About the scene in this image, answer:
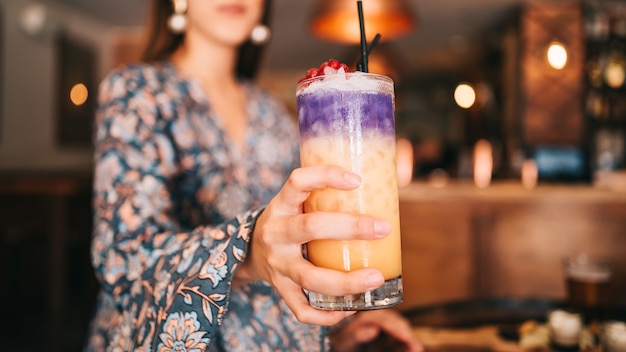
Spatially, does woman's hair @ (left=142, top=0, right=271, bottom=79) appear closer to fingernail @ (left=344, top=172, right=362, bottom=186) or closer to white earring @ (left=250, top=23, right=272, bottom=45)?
white earring @ (left=250, top=23, right=272, bottom=45)

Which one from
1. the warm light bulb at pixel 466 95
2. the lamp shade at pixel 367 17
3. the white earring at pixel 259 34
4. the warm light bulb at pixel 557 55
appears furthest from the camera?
the warm light bulb at pixel 466 95

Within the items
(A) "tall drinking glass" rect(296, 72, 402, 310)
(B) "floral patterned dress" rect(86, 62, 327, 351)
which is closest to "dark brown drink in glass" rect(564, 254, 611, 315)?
(B) "floral patterned dress" rect(86, 62, 327, 351)

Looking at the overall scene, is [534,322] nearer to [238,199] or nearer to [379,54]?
[238,199]

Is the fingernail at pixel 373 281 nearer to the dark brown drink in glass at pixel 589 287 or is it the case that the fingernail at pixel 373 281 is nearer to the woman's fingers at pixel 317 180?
the woman's fingers at pixel 317 180

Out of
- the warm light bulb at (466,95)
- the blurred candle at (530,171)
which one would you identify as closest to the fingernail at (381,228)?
the warm light bulb at (466,95)

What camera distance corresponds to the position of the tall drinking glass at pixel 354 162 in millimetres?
690

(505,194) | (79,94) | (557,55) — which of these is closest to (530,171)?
(505,194)

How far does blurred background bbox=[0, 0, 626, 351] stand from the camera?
10.9ft

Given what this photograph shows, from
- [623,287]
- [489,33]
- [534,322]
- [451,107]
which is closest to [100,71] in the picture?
[489,33]

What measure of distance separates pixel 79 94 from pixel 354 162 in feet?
22.8

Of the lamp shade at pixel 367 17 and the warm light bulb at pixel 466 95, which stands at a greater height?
the lamp shade at pixel 367 17

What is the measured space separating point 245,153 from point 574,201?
2673 millimetres

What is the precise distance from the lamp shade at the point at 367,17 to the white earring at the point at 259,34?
127 centimetres

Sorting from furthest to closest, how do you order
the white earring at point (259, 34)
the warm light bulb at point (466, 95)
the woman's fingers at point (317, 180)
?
the warm light bulb at point (466, 95) < the white earring at point (259, 34) < the woman's fingers at point (317, 180)
